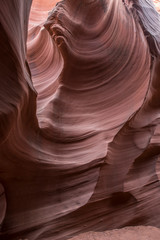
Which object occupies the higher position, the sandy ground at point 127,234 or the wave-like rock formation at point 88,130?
the wave-like rock formation at point 88,130

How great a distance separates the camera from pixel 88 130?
2566 millimetres

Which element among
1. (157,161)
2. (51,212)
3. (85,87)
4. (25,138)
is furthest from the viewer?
(157,161)

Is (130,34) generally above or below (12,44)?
below

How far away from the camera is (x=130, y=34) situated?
2.77m

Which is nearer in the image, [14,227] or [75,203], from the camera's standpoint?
[14,227]

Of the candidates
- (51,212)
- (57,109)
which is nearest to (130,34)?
(57,109)

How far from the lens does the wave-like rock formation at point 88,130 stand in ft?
7.19

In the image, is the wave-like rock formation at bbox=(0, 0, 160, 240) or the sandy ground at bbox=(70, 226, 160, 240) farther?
the sandy ground at bbox=(70, 226, 160, 240)

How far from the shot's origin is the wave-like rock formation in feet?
7.19

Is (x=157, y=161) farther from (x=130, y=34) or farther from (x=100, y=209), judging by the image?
(x=130, y=34)

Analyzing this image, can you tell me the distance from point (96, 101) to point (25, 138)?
86cm

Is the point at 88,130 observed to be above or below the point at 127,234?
above

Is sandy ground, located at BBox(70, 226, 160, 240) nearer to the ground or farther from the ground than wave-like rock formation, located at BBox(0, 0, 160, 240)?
nearer to the ground

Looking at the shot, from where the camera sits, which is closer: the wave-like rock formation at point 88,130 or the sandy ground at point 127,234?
the wave-like rock formation at point 88,130
